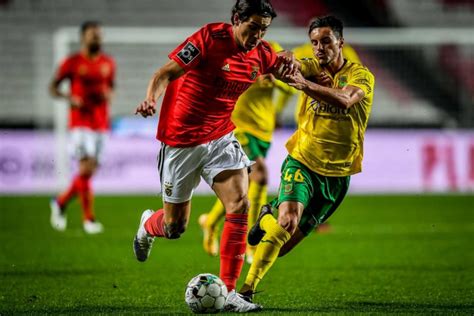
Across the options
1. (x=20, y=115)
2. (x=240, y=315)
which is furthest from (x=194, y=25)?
(x=240, y=315)

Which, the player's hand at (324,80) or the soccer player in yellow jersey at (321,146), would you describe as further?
the player's hand at (324,80)

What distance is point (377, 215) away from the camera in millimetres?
13234

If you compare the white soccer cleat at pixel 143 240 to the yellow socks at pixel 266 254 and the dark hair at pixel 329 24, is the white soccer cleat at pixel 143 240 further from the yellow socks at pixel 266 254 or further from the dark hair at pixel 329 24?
the dark hair at pixel 329 24

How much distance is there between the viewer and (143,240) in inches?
283

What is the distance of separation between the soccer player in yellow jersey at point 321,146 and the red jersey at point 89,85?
5.43m

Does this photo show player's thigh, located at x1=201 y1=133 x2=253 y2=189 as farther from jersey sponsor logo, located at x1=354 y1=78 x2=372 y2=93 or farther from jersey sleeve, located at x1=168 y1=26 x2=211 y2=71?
jersey sponsor logo, located at x1=354 y1=78 x2=372 y2=93

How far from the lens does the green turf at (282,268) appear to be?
20.1 ft

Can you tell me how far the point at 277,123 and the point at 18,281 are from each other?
3.29m

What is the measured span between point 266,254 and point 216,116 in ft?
3.24

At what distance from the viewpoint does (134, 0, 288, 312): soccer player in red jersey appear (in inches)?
231

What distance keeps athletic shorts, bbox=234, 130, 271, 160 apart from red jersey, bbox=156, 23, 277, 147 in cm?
197

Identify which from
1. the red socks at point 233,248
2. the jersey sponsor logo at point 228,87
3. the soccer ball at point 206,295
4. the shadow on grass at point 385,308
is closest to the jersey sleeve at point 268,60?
the jersey sponsor logo at point 228,87

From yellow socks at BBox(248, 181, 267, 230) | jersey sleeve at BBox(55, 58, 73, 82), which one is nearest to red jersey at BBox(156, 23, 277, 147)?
yellow socks at BBox(248, 181, 267, 230)

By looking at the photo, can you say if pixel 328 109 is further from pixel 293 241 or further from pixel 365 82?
pixel 293 241
